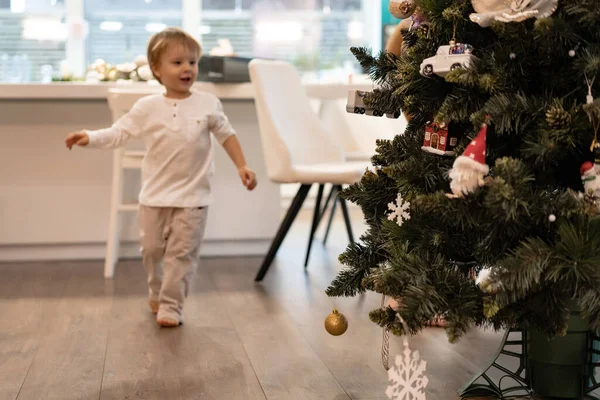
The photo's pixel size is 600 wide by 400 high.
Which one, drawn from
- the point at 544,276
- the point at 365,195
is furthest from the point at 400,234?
the point at 544,276

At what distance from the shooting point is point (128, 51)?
6336 millimetres

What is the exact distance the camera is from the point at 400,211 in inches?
66.1

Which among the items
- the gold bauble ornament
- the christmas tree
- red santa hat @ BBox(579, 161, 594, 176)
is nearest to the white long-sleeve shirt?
the gold bauble ornament

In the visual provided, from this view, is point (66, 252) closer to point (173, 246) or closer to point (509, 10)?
point (173, 246)

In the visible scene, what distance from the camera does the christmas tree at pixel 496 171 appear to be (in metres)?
1.35

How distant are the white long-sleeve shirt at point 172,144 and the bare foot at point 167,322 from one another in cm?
36

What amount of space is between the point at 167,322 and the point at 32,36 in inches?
169

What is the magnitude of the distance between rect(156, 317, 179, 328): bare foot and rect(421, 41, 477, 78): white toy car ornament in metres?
1.39

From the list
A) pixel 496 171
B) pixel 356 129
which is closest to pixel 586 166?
pixel 496 171

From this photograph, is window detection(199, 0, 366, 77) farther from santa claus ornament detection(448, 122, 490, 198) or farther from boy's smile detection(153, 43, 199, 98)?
santa claus ornament detection(448, 122, 490, 198)

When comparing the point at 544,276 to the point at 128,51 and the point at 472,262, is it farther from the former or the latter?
the point at 128,51

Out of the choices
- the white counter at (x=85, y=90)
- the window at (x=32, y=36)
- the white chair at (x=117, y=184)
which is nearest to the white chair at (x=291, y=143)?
the white counter at (x=85, y=90)

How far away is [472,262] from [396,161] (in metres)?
0.26

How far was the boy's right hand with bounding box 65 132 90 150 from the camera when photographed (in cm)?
252
